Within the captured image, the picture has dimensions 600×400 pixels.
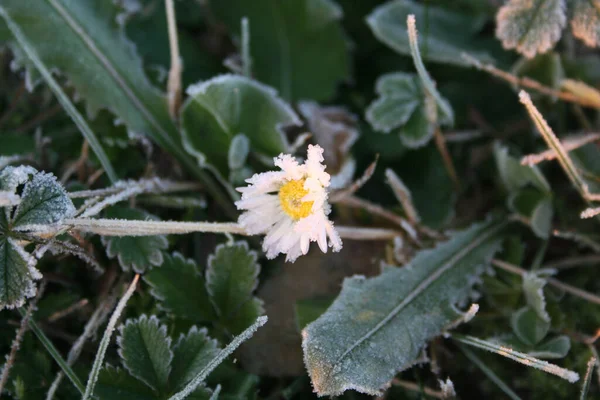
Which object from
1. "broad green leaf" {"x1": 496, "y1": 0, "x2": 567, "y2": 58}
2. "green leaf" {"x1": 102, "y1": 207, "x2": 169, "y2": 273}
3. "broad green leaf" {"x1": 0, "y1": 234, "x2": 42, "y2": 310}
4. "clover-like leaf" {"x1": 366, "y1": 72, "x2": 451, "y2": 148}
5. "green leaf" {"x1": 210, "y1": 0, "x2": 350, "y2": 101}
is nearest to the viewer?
"broad green leaf" {"x1": 0, "y1": 234, "x2": 42, "y2": 310}

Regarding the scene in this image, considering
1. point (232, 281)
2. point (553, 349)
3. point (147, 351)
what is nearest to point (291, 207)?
point (232, 281)

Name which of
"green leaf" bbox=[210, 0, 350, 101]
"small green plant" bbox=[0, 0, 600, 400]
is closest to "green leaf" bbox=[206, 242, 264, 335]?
"small green plant" bbox=[0, 0, 600, 400]

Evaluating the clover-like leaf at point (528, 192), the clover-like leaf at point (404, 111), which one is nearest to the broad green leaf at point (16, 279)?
the clover-like leaf at point (404, 111)

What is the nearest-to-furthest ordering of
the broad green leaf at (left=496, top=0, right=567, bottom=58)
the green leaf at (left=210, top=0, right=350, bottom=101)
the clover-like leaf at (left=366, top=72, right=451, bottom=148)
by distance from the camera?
the broad green leaf at (left=496, top=0, right=567, bottom=58) → the clover-like leaf at (left=366, top=72, right=451, bottom=148) → the green leaf at (left=210, top=0, right=350, bottom=101)

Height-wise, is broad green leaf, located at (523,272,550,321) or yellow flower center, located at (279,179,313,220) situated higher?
yellow flower center, located at (279,179,313,220)

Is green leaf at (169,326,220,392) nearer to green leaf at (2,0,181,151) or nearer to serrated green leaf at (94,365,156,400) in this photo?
serrated green leaf at (94,365,156,400)

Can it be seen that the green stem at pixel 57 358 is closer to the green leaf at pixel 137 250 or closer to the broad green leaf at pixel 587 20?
the green leaf at pixel 137 250

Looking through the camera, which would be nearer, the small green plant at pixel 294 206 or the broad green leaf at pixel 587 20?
the small green plant at pixel 294 206
